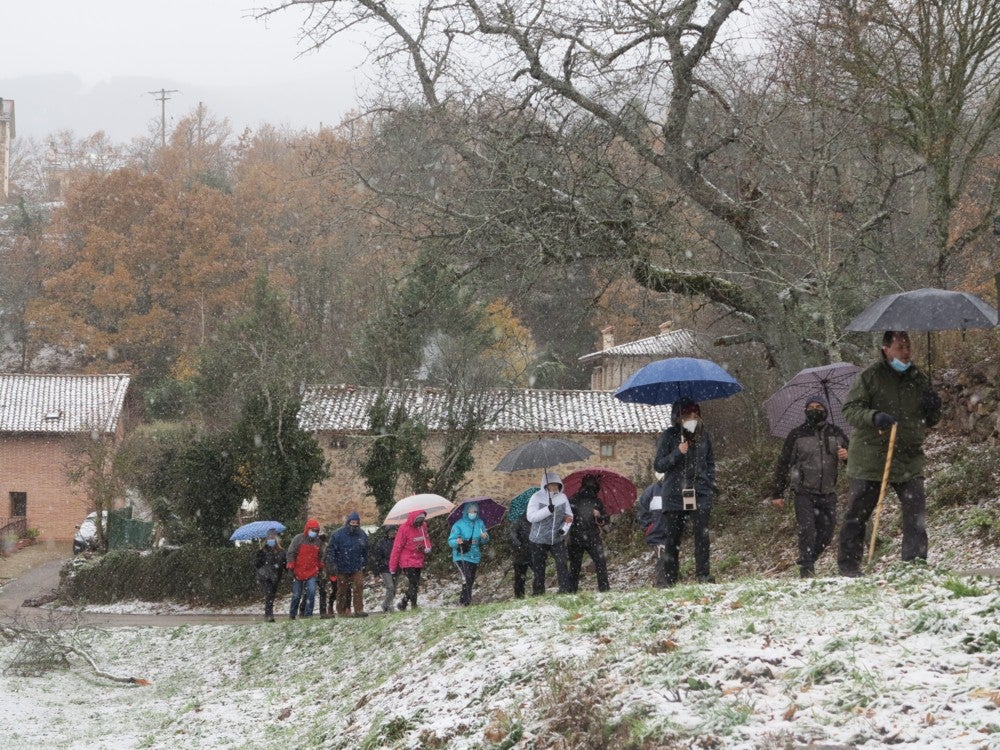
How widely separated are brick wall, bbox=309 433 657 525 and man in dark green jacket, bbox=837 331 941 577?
103ft

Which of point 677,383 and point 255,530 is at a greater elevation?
point 677,383

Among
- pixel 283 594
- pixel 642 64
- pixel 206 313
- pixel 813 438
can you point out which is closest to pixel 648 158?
pixel 642 64

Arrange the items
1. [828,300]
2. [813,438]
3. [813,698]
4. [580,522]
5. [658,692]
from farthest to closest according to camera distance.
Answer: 1. [828,300]
2. [580,522]
3. [813,438]
4. [658,692]
5. [813,698]

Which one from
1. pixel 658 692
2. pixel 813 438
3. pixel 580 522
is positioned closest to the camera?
pixel 658 692

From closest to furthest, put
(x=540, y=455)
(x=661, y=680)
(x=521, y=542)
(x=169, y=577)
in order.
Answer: (x=661, y=680) < (x=521, y=542) < (x=540, y=455) < (x=169, y=577)

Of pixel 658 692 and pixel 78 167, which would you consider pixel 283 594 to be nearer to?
pixel 658 692

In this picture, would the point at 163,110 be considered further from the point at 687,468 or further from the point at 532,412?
the point at 687,468

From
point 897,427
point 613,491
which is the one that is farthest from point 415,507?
point 897,427

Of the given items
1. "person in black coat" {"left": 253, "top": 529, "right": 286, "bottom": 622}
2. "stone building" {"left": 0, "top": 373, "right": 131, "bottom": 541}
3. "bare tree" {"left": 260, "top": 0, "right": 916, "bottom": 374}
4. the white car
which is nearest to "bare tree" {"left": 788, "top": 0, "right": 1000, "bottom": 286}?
"bare tree" {"left": 260, "top": 0, "right": 916, "bottom": 374}

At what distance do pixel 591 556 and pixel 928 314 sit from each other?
6.76m

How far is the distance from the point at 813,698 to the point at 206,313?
5210cm

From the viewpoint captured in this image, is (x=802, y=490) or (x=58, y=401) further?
(x=58, y=401)

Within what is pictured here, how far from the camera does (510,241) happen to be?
60.7 ft

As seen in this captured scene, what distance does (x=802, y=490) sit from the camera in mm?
10820
